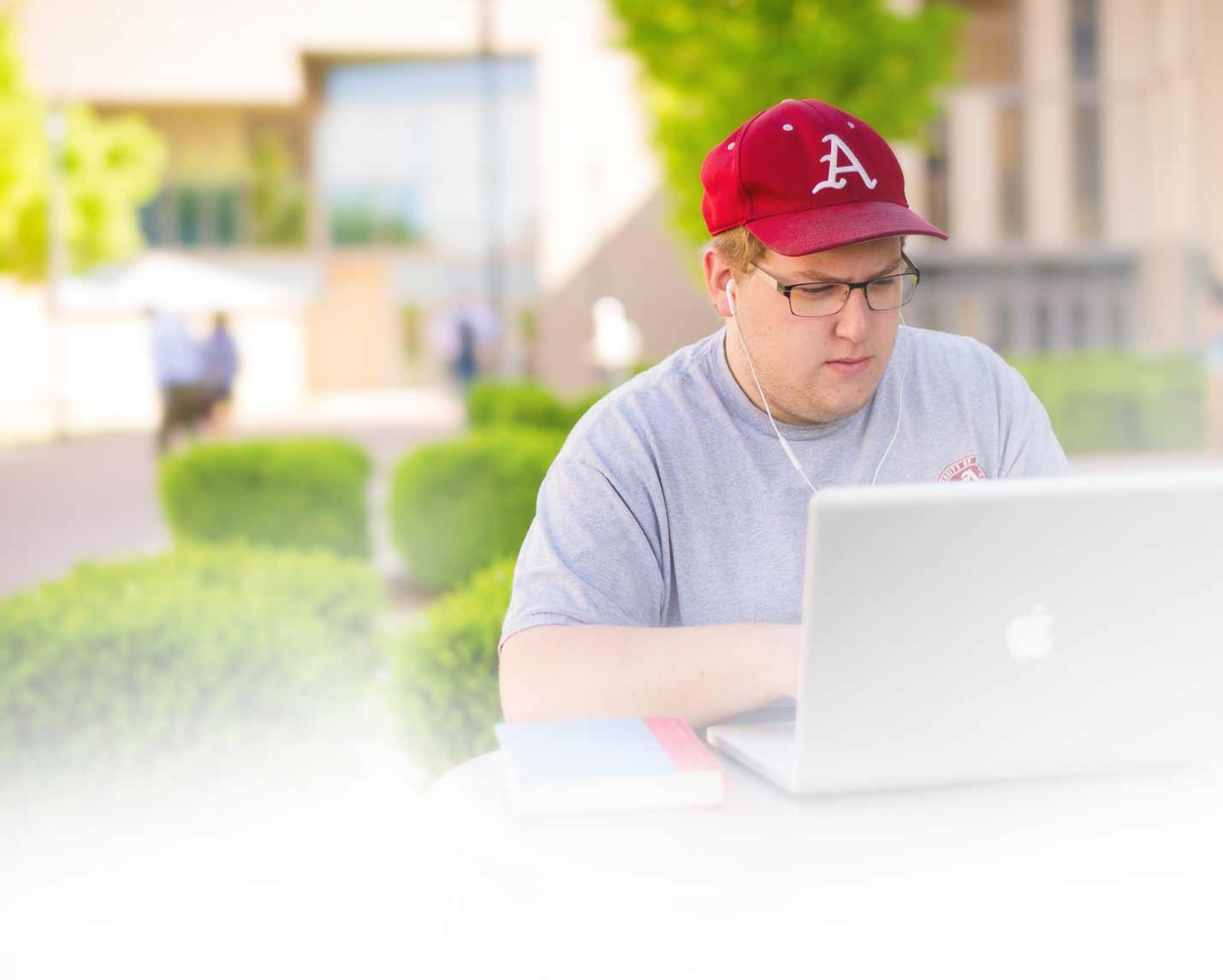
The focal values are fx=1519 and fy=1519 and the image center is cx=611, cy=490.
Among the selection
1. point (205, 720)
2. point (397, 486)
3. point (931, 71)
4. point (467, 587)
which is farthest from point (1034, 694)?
point (931, 71)

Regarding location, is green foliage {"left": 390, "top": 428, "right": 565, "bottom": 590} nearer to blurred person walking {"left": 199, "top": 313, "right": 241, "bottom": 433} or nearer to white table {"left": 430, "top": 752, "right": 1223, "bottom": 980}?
white table {"left": 430, "top": 752, "right": 1223, "bottom": 980}

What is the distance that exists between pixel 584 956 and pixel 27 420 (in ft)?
105

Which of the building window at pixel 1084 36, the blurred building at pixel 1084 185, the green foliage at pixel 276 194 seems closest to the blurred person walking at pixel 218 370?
the blurred building at pixel 1084 185

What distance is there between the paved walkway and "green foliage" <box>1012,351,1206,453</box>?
6779 millimetres

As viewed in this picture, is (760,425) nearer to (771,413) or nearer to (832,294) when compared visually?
(771,413)

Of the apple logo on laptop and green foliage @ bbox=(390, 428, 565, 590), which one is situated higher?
the apple logo on laptop

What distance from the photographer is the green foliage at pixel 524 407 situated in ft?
39.6

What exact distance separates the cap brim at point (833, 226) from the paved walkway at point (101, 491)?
136 inches

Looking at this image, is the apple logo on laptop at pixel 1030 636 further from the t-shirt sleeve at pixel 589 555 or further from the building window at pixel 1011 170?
the building window at pixel 1011 170

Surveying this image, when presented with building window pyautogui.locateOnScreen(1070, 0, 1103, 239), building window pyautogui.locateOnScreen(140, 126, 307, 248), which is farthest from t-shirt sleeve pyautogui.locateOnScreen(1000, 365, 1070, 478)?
building window pyautogui.locateOnScreen(140, 126, 307, 248)

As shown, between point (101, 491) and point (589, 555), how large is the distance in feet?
47.3

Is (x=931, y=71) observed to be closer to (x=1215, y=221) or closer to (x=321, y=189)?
(x=1215, y=221)

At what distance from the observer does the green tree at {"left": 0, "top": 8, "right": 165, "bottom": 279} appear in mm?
25453

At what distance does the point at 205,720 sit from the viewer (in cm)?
410
